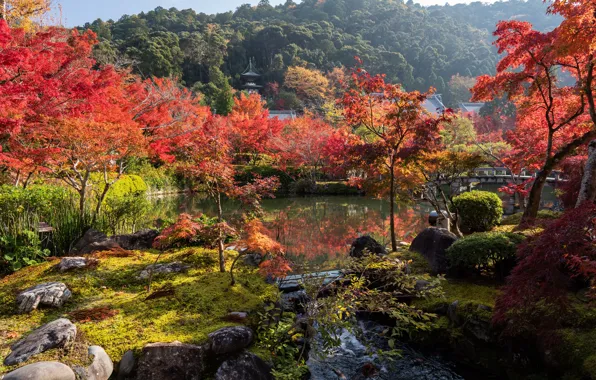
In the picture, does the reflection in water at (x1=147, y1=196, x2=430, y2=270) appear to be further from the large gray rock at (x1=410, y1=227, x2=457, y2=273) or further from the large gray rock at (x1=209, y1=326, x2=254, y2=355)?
the large gray rock at (x1=209, y1=326, x2=254, y2=355)

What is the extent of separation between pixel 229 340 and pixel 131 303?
1.45 m

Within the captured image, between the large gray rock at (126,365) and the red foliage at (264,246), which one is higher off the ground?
the red foliage at (264,246)

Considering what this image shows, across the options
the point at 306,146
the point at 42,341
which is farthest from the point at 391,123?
the point at 306,146

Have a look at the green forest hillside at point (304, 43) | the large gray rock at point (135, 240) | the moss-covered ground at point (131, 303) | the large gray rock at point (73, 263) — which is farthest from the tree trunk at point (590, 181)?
the green forest hillside at point (304, 43)

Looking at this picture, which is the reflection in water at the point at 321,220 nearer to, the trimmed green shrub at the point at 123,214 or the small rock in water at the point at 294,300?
the small rock in water at the point at 294,300

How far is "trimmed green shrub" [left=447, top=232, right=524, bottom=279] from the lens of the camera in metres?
4.88

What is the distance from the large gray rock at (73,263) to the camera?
4715mm

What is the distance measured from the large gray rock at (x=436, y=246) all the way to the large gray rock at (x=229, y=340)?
132 inches

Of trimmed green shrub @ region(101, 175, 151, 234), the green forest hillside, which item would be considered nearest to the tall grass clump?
trimmed green shrub @ region(101, 175, 151, 234)

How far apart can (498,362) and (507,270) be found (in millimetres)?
1502

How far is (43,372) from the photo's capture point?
2535mm

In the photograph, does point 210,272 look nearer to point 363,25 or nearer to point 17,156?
point 17,156

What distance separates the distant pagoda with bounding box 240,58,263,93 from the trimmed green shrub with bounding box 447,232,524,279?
4057 cm

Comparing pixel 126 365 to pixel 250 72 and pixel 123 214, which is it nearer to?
pixel 123 214
